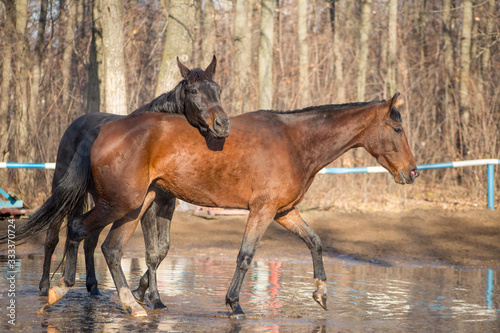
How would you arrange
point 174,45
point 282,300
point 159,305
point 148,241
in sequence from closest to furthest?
point 159,305 < point 282,300 < point 148,241 < point 174,45

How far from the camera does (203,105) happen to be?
5805 millimetres

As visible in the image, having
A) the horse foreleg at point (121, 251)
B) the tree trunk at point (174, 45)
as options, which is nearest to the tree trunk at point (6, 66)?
the tree trunk at point (174, 45)

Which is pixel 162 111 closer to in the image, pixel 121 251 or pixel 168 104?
pixel 168 104

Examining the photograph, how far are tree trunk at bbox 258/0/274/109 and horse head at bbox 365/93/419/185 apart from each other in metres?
8.82

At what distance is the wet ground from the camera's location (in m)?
5.47

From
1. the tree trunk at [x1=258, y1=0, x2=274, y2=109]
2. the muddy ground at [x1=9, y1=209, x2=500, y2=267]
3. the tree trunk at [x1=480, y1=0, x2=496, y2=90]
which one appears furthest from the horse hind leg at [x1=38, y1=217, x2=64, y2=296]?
the tree trunk at [x1=480, y1=0, x2=496, y2=90]

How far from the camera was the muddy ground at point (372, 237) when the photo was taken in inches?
404

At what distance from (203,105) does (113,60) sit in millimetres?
6974

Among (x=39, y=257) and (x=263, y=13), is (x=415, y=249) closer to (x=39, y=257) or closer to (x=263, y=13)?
(x=39, y=257)

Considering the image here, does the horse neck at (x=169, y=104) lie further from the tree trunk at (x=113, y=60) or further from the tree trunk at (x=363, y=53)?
the tree trunk at (x=363, y=53)

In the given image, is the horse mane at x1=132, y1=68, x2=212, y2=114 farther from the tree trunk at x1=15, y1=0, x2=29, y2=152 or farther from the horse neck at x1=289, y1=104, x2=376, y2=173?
the tree trunk at x1=15, y1=0, x2=29, y2=152

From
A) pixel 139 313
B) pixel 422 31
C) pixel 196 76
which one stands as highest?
pixel 422 31

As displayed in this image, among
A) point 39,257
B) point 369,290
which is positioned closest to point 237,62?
point 39,257

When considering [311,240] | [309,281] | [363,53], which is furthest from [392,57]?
[311,240]
